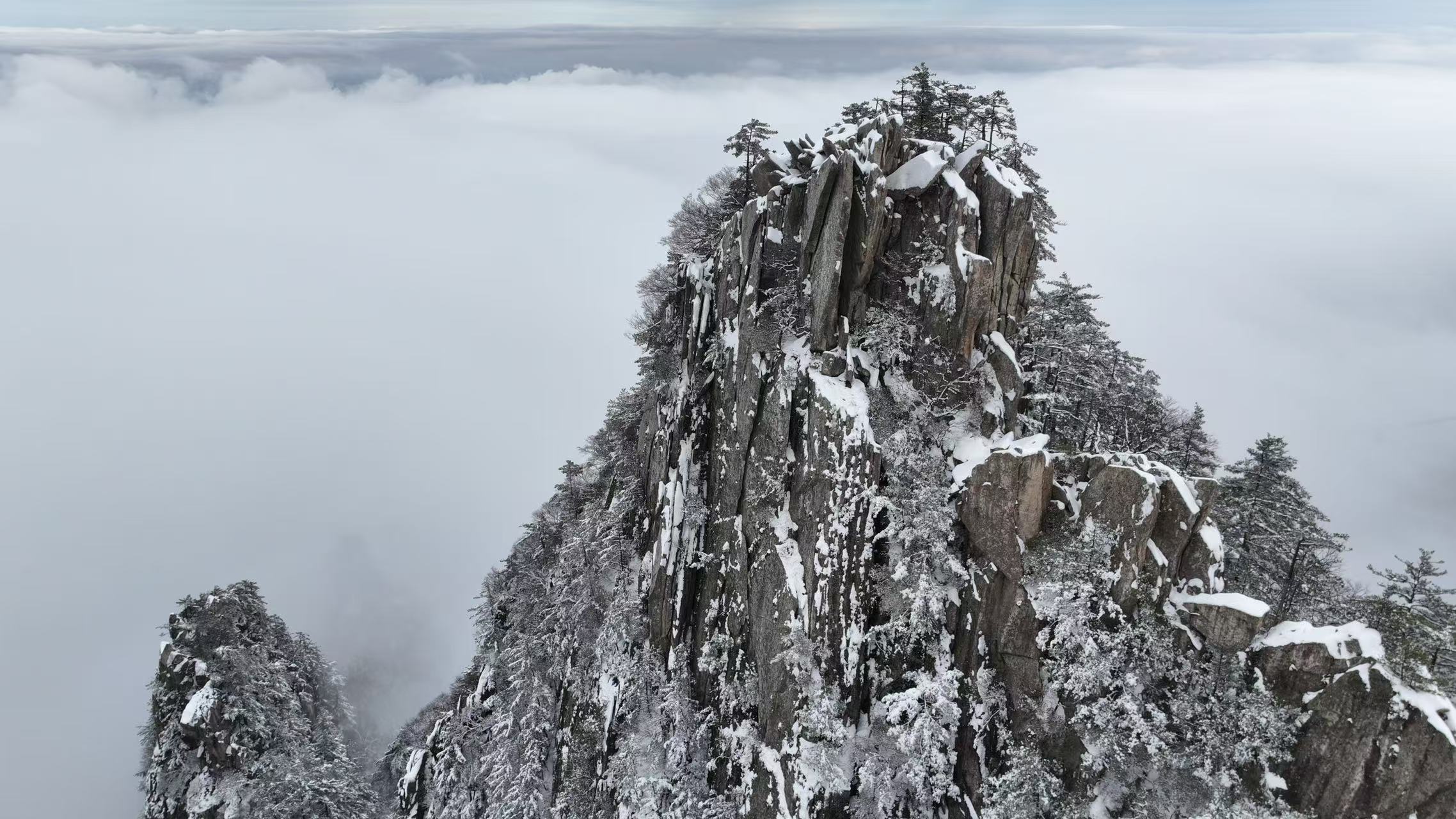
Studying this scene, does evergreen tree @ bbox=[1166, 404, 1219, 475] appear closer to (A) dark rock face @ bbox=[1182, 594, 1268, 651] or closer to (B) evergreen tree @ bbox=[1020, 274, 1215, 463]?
(B) evergreen tree @ bbox=[1020, 274, 1215, 463]

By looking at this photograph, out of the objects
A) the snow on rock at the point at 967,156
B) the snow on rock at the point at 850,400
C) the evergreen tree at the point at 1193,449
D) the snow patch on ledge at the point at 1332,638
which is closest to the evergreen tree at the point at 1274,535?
the evergreen tree at the point at 1193,449

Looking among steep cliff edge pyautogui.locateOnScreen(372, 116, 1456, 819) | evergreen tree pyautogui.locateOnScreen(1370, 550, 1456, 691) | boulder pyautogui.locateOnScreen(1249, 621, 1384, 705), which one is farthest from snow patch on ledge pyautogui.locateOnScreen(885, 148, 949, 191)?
evergreen tree pyautogui.locateOnScreen(1370, 550, 1456, 691)

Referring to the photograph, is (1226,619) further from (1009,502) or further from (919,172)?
(919,172)

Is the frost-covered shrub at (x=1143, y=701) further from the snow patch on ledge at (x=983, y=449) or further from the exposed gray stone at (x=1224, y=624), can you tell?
the snow patch on ledge at (x=983, y=449)

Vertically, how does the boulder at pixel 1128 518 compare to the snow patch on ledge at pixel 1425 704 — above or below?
above

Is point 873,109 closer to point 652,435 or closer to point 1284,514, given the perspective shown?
point 652,435
